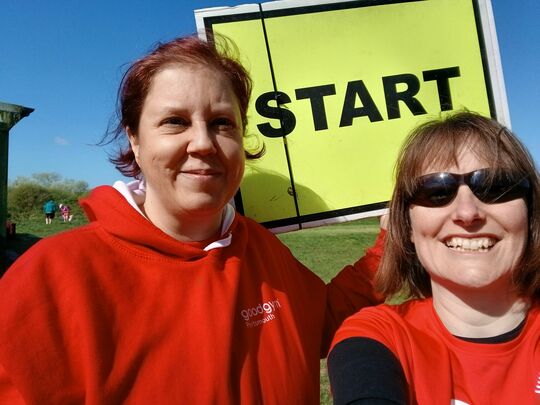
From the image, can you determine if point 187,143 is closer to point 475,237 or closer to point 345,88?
point 475,237

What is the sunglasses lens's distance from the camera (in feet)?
4.76

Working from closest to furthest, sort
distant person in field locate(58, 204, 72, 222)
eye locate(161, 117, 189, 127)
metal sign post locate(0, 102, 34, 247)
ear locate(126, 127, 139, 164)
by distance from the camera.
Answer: eye locate(161, 117, 189, 127) → ear locate(126, 127, 139, 164) → metal sign post locate(0, 102, 34, 247) → distant person in field locate(58, 204, 72, 222)

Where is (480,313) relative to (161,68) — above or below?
below

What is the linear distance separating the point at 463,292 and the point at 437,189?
0.34m

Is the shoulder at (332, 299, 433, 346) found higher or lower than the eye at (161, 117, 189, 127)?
lower

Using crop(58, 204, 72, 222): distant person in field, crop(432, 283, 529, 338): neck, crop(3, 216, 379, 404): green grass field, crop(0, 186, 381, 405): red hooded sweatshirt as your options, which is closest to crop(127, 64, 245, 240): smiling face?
crop(0, 186, 381, 405): red hooded sweatshirt

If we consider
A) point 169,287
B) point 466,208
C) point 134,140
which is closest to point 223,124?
point 134,140

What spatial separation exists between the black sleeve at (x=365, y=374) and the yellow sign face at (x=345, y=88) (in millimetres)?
924

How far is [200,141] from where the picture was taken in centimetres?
150

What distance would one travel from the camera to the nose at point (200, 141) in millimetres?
1497

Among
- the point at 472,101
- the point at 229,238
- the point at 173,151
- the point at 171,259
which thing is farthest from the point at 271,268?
the point at 472,101

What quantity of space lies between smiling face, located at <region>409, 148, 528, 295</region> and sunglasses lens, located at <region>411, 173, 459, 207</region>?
0.8 inches

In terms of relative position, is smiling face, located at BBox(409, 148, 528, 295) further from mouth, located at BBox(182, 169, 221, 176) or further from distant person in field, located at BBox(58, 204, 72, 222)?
distant person in field, located at BBox(58, 204, 72, 222)

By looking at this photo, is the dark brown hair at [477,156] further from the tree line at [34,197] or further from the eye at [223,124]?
the tree line at [34,197]
